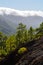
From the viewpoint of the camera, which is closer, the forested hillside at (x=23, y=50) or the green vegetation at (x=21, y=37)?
the forested hillside at (x=23, y=50)

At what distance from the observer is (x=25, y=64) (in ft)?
199

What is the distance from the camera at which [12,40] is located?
103438 millimetres

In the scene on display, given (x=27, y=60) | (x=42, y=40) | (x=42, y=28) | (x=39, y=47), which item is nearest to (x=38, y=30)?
(x=42, y=28)

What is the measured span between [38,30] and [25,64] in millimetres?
46467

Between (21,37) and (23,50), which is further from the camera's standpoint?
(21,37)

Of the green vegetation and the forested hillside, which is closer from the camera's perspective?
the forested hillside

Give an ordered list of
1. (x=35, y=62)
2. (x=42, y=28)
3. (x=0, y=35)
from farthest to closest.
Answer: (x=0, y=35) < (x=42, y=28) < (x=35, y=62)

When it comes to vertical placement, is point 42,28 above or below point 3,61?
above

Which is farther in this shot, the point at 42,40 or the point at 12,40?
the point at 12,40

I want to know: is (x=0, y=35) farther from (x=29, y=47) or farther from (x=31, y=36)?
(x=29, y=47)

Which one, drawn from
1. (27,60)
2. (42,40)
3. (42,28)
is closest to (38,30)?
(42,28)

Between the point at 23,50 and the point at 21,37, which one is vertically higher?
the point at 23,50

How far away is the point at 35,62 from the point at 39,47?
1851 cm

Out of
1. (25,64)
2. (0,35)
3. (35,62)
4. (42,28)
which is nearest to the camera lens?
(35,62)
